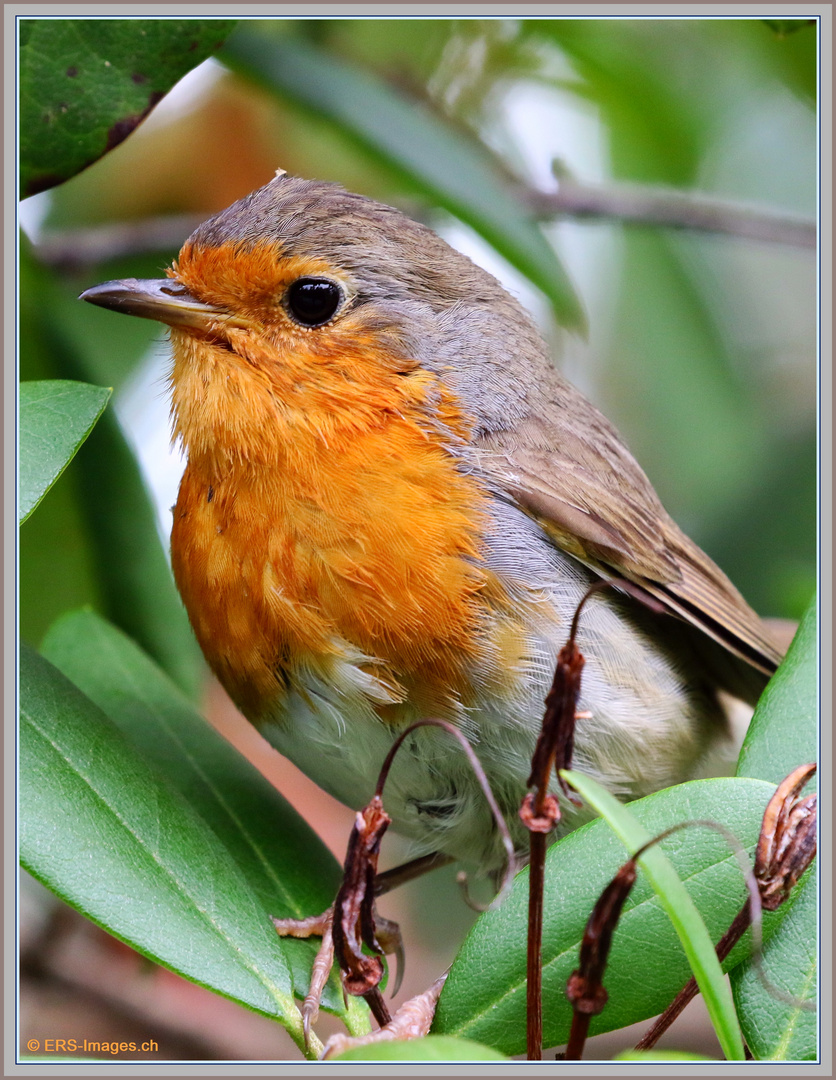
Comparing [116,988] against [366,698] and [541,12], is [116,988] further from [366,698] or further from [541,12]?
[541,12]

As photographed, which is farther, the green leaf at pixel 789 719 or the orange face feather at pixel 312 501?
the orange face feather at pixel 312 501

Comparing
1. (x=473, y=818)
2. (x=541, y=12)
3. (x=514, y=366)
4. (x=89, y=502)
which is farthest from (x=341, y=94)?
(x=473, y=818)

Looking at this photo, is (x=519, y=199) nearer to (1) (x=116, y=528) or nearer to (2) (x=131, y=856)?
(1) (x=116, y=528)

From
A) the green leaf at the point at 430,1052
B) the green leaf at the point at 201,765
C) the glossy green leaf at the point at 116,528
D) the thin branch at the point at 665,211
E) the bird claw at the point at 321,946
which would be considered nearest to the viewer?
the green leaf at the point at 430,1052

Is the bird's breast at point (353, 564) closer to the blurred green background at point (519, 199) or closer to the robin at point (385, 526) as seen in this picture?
the robin at point (385, 526)

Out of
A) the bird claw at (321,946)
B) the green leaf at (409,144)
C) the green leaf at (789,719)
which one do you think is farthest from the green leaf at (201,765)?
the green leaf at (409,144)

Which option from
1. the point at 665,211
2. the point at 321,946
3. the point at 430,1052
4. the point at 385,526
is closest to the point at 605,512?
the point at 385,526

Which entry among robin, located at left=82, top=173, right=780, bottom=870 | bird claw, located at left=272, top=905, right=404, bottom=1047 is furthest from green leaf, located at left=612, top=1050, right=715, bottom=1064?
robin, located at left=82, top=173, right=780, bottom=870
